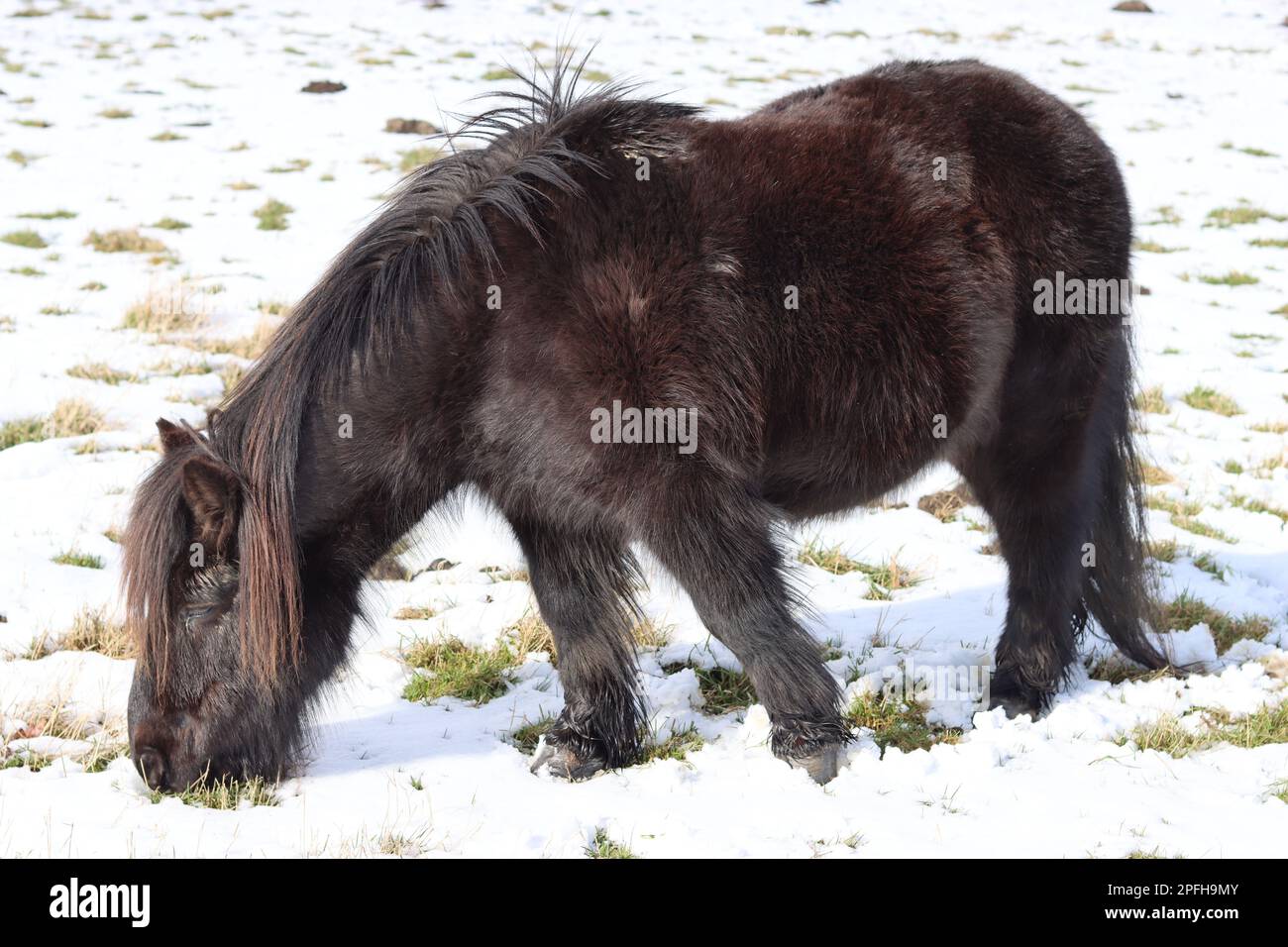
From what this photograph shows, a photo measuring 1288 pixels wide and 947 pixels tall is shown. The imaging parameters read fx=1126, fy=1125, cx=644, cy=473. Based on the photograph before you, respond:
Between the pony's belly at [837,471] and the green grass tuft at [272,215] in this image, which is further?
the green grass tuft at [272,215]

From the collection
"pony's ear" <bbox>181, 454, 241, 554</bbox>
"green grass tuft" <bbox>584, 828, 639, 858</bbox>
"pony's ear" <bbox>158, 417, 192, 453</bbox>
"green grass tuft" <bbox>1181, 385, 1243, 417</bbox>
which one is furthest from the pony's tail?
"green grass tuft" <bbox>1181, 385, 1243, 417</bbox>

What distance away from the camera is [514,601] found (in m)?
5.12

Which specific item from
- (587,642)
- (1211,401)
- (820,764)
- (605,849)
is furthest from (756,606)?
(1211,401)

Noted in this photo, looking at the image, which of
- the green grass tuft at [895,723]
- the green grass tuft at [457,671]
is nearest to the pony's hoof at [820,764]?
the green grass tuft at [895,723]

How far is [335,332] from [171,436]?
22.5 inches

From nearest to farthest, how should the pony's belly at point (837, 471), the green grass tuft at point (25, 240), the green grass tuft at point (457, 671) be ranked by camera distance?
the pony's belly at point (837, 471) < the green grass tuft at point (457, 671) < the green grass tuft at point (25, 240)

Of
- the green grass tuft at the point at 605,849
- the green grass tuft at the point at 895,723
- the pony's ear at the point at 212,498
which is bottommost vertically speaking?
the green grass tuft at the point at 895,723

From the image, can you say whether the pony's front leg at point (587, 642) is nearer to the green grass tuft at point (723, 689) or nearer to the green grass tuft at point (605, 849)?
the green grass tuft at point (723, 689)

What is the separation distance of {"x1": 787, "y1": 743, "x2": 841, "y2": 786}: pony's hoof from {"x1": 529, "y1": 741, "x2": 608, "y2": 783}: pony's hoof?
67 cm

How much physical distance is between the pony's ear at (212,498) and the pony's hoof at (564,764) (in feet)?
4.16

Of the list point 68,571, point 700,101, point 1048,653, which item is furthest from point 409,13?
point 1048,653

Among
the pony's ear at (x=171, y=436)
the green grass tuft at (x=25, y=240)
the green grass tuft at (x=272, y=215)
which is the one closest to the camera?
the pony's ear at (x=171, y=436)

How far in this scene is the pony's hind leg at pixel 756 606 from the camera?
3432 millimetres
